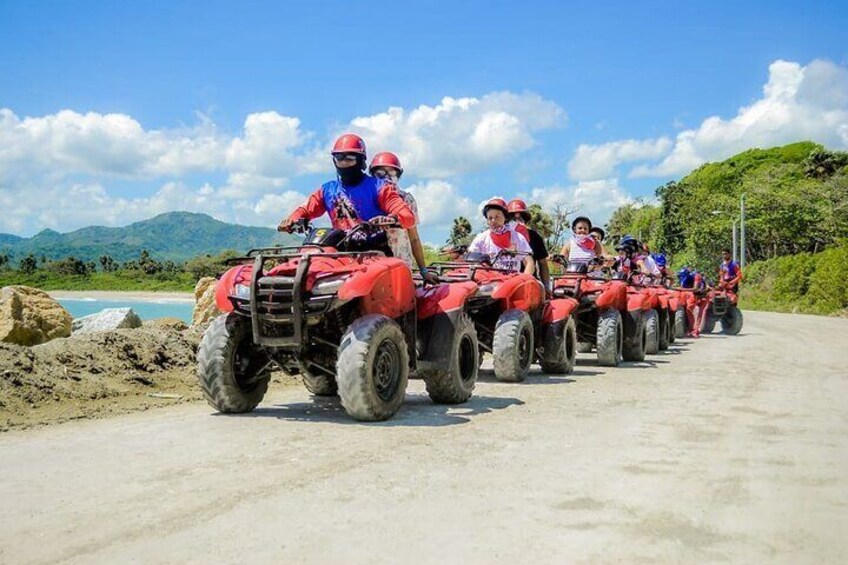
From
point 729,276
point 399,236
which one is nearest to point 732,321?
point 729,276

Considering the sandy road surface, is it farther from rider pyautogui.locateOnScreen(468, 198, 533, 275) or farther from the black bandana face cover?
rider pyautogui.locateOnScreen(468, 198, 533, 275)

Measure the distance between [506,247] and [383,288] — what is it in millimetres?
5084

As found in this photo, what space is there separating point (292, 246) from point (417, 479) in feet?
9.51

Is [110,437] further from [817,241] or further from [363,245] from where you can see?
[817,241]

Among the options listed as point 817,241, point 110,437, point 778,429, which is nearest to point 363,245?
point 110,437

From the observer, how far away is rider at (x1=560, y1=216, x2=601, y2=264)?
14695mm

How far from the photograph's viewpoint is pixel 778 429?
6.71m

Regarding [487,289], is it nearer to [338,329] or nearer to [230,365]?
[338,329]

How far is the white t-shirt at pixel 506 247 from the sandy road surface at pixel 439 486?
378cm

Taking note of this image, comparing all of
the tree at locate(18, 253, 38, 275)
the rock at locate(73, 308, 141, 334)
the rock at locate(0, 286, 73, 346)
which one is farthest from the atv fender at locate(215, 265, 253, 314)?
the tree at locate(18, 253, 38, 275)

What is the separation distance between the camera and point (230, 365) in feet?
23.1

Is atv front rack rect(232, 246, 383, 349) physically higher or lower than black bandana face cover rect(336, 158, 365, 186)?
lower

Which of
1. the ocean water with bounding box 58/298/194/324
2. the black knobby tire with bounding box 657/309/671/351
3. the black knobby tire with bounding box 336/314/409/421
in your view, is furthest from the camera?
the ocean water with bounding box 58/298/194/324

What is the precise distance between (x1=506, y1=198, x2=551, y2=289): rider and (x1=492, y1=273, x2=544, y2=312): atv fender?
1328 mm
